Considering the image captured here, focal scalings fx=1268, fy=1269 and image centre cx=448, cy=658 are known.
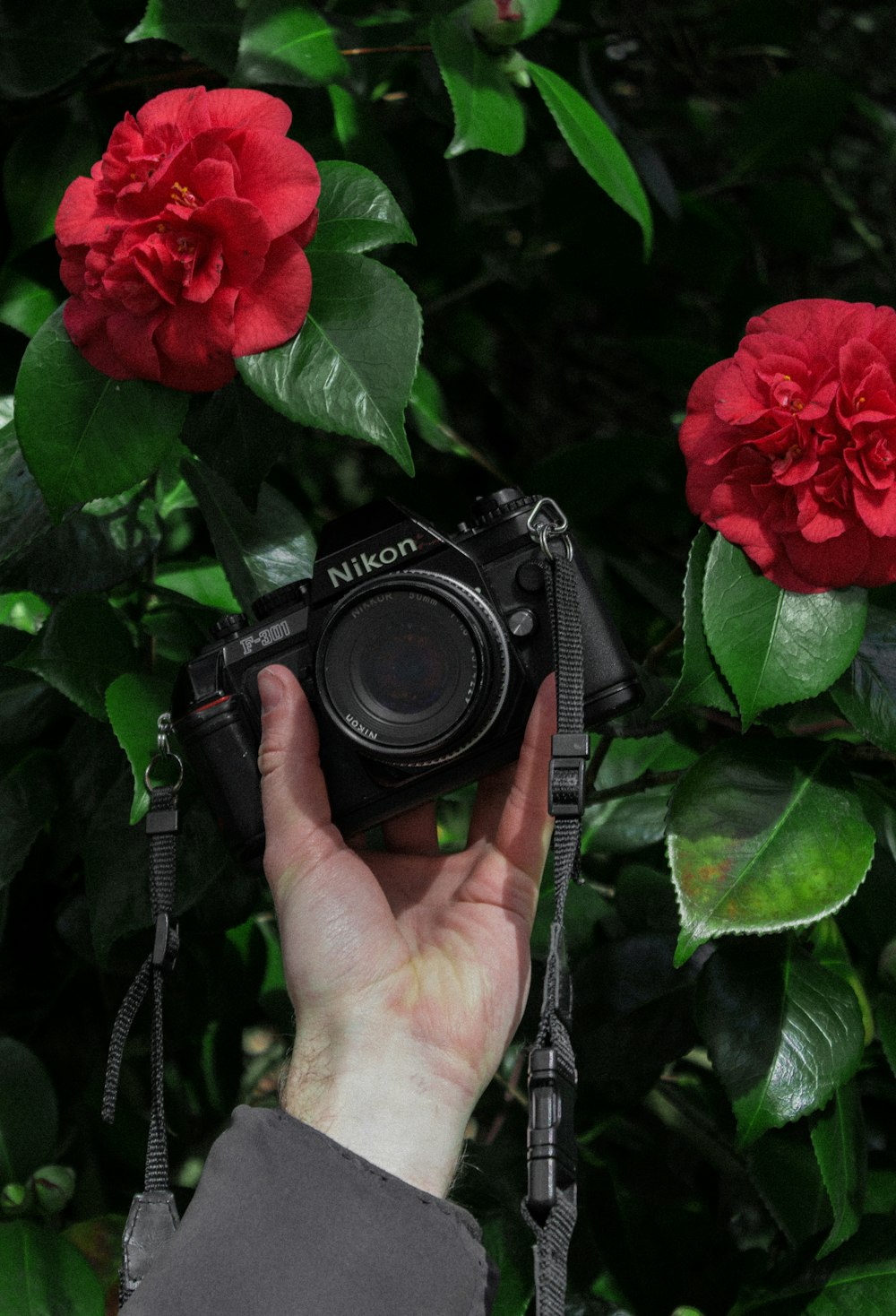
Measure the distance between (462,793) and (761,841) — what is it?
363 mm

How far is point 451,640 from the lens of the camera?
0.75 meters

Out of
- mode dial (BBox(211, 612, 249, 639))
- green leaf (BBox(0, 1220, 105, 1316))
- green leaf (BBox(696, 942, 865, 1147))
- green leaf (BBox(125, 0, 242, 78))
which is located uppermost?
green leaf (BBox(125, 0, 242, 78))

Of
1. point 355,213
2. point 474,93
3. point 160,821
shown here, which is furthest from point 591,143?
point 160,821

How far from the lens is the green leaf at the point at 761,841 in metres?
0.69

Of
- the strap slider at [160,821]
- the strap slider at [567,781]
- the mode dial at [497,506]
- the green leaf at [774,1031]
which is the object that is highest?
the mode dial at [497,506]

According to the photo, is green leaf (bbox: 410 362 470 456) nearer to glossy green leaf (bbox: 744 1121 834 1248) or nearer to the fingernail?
the fingernail

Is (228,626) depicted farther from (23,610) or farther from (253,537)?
(23,610)

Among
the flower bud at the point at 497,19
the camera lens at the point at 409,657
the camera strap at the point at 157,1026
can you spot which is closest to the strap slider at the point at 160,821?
the camera strap at the point at 157,1026

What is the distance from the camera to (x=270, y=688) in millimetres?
760

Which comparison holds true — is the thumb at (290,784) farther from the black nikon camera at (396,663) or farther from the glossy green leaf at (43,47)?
the glossy green leaf at (43,47)

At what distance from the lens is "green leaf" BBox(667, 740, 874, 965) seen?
0.69m

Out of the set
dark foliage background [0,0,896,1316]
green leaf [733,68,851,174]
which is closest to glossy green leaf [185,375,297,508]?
dark foliage background [0,0,896,1316]

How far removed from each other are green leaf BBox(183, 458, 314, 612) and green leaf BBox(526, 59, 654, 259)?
296 mm

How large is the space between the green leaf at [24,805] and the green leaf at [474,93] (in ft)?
1.57
